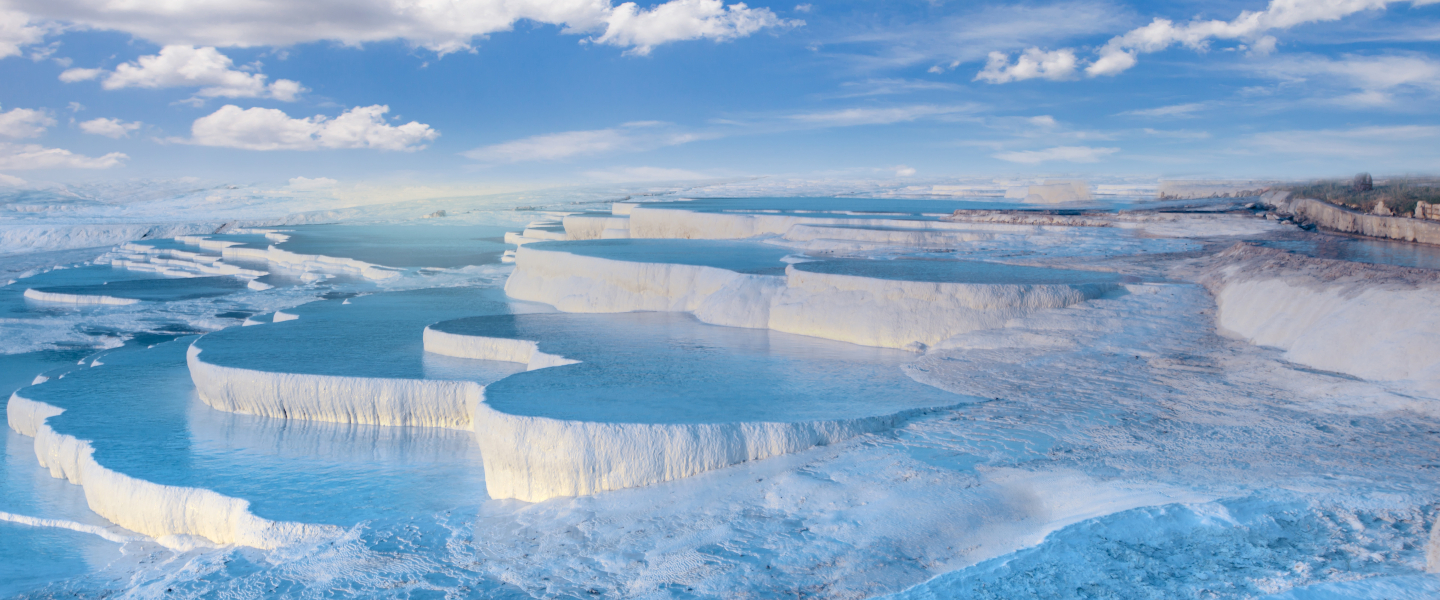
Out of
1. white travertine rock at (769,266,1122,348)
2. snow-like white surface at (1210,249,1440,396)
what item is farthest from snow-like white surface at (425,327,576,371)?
snow-like white surface at (1210,249,1440,396)

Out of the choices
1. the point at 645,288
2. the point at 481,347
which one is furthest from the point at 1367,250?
the point at 481,347

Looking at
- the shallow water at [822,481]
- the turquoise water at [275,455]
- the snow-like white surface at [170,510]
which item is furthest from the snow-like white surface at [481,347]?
the snow-like white surface at [170,510]

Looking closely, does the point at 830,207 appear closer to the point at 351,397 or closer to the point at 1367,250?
the point at 1367,250

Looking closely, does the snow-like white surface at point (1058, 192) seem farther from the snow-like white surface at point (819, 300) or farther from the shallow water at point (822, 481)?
the shallow water at point (822, 481)

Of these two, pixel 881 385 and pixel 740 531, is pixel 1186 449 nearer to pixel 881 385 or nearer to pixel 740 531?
pixel 881 385

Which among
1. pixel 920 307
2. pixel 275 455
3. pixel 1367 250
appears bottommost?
pixel 275 455
